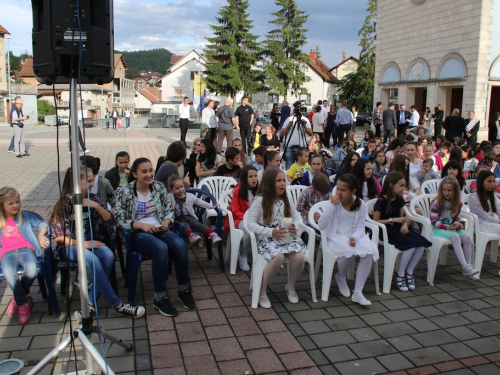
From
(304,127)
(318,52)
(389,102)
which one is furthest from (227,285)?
(318,52)

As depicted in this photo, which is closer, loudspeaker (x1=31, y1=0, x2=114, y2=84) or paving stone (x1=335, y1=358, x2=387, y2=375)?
loudspeaker (x1=31, y1=0, x2=114, y2=84)

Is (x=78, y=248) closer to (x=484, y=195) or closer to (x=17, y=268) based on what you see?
(x=17, y=268)

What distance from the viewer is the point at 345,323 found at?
164 inches

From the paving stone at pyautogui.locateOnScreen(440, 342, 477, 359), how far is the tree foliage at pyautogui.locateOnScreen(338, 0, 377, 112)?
163 feet

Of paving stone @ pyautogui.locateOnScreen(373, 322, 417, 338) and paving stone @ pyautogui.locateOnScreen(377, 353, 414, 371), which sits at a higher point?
paving stone @ pyautogui.locateOnScreen(373, 322, 417, 338)

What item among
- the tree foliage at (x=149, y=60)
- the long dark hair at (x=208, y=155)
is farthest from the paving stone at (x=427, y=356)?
the tree foliage at (x=149, y=60)

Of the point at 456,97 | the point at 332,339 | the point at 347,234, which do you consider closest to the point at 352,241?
the point at 347,234

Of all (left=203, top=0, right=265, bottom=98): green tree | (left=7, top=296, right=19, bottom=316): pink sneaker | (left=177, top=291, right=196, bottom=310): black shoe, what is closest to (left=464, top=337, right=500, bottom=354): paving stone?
(left=177, top=291, right=196, bottom=310): black shoe

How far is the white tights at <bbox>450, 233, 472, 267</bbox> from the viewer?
531 centimetres

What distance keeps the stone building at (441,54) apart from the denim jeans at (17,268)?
69.9 ft

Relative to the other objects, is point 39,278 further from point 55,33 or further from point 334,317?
point 334,317

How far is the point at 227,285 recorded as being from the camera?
16.3 ft

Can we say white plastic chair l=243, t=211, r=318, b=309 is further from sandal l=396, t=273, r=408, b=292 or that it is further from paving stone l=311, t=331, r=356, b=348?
sandal l=396, t=273, r=408, b=292

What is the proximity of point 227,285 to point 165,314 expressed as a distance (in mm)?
926
